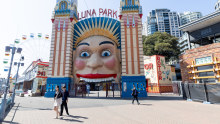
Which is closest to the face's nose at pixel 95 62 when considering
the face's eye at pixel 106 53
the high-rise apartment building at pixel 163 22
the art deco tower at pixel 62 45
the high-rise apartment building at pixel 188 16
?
the face's eye at pixel 106 53

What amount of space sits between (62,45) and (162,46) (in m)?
26.8

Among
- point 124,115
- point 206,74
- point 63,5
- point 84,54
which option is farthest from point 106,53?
point 206,74

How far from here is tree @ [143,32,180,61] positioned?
34.0 m

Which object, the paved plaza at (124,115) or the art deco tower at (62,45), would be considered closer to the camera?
the paved plaza at (124,115)

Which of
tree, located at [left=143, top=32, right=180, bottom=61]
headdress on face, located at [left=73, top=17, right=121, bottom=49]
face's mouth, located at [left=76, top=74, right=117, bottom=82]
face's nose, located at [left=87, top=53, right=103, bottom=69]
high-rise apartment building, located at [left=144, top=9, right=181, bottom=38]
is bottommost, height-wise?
face's mouth, located at [left=76, top=74, right=117, bottom=82]

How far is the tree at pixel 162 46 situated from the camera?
1339 inches

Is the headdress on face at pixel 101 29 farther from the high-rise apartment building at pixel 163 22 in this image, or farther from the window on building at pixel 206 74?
the high-rise apartment building at pixel 163 22

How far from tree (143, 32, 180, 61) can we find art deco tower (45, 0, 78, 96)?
24.6 meters

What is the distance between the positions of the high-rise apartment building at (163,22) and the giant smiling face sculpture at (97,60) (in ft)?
346

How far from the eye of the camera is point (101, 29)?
17094mm

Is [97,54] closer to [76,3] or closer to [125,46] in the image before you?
[125,46]

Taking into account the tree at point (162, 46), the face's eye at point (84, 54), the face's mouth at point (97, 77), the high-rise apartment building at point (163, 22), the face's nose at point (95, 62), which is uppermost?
the high-rise apartment building at point (163, 22)

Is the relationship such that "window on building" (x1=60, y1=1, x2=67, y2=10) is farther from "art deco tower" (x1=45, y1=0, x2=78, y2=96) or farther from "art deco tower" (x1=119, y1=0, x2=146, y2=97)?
"art deco tower" (x1=119, y1=0, x2=146, y2=97)

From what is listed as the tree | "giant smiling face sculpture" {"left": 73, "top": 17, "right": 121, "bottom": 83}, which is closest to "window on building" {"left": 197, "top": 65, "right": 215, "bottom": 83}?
"giant smiling face sculpture" {"left": 73, "top": 17, "right": 121, "bottom": 83}
